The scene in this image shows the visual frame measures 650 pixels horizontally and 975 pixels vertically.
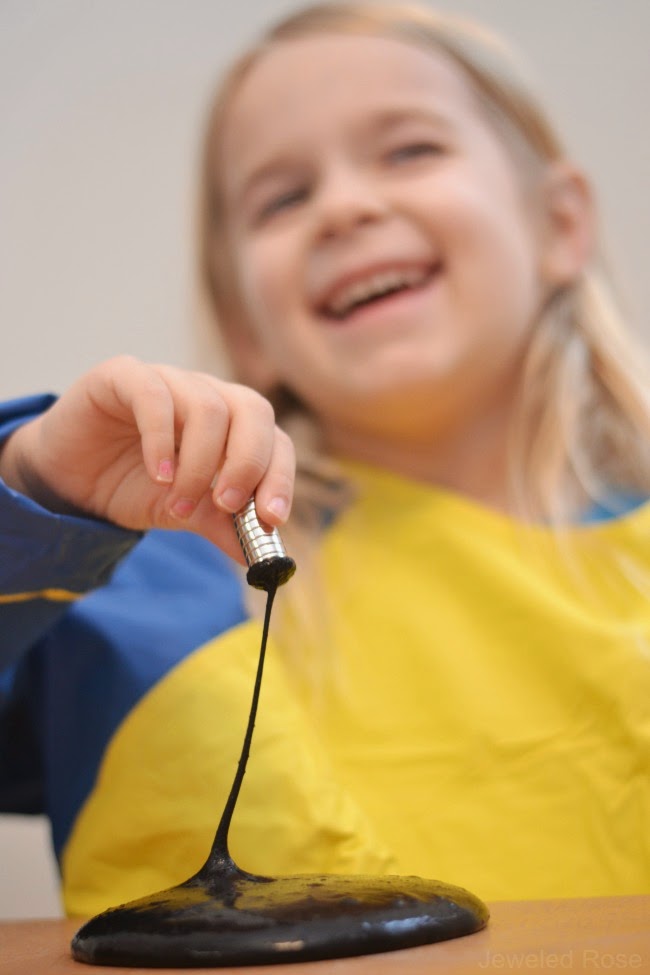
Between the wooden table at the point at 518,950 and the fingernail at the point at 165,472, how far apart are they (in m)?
0.20

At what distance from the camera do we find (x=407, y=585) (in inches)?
32.1

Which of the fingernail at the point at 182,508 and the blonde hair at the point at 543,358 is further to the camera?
the blonde hair at the point at 543,358

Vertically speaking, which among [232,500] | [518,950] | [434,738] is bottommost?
[434,738]

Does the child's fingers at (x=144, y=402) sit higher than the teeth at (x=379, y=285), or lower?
higher

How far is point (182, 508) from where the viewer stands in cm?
50

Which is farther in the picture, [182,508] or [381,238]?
[381,238]

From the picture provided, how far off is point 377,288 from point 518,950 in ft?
2.10

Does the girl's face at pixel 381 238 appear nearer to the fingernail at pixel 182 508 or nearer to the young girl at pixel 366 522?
the young girl at pixel 366 522

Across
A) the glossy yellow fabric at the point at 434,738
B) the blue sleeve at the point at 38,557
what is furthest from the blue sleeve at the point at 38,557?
the glossy yellow fabric at the point at 434,738

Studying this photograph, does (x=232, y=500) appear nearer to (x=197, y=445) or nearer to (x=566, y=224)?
(x=197, y=445)

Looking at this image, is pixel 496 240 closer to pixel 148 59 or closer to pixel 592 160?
pixel 592 160

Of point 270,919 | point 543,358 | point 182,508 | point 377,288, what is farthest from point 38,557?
point 543,358

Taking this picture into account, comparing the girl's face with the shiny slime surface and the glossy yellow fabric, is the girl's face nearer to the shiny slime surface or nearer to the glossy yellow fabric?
the glossy yellow fabric

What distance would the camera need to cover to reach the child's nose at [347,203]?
2.91 feet
